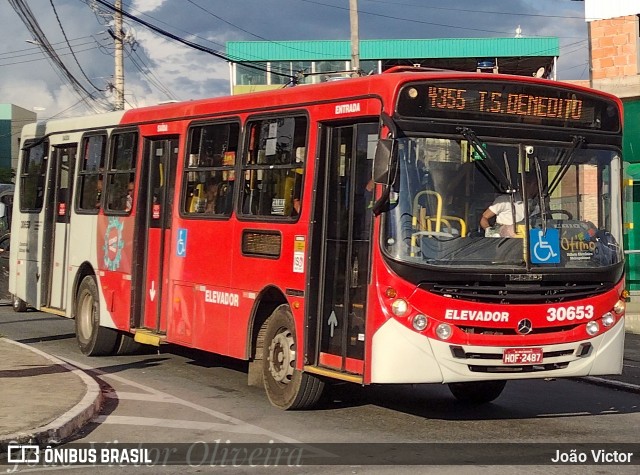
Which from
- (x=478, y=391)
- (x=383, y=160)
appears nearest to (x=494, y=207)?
(x=383, y=160)

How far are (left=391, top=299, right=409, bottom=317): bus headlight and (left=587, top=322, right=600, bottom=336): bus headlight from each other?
Answer: 183 cm

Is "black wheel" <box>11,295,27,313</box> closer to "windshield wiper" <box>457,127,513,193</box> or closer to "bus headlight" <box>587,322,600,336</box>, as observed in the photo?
"windshield wiper" <box>457,127,513,193</box>

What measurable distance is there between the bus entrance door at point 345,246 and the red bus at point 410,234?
0.02 meters

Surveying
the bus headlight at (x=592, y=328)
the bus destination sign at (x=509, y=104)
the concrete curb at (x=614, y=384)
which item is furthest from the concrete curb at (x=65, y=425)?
the concrete curb at (x=614, y=384)

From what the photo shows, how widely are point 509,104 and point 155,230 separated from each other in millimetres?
5605

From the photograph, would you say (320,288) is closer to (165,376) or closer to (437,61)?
(165,376)

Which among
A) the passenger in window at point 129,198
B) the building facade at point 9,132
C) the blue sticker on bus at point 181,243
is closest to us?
the blue sticker on bus at point 181,243

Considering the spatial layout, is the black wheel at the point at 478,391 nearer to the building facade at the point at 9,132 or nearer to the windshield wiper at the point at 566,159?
the windshield wiper at the point at 566,159

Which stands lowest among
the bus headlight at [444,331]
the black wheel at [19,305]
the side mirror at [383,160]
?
the black wheel at [19,305]

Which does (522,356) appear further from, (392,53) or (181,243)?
(392,53)

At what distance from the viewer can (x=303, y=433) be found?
927cm

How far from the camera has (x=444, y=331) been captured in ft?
29.6

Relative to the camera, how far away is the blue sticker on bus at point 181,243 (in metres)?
12.6

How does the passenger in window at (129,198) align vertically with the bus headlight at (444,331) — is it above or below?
above
